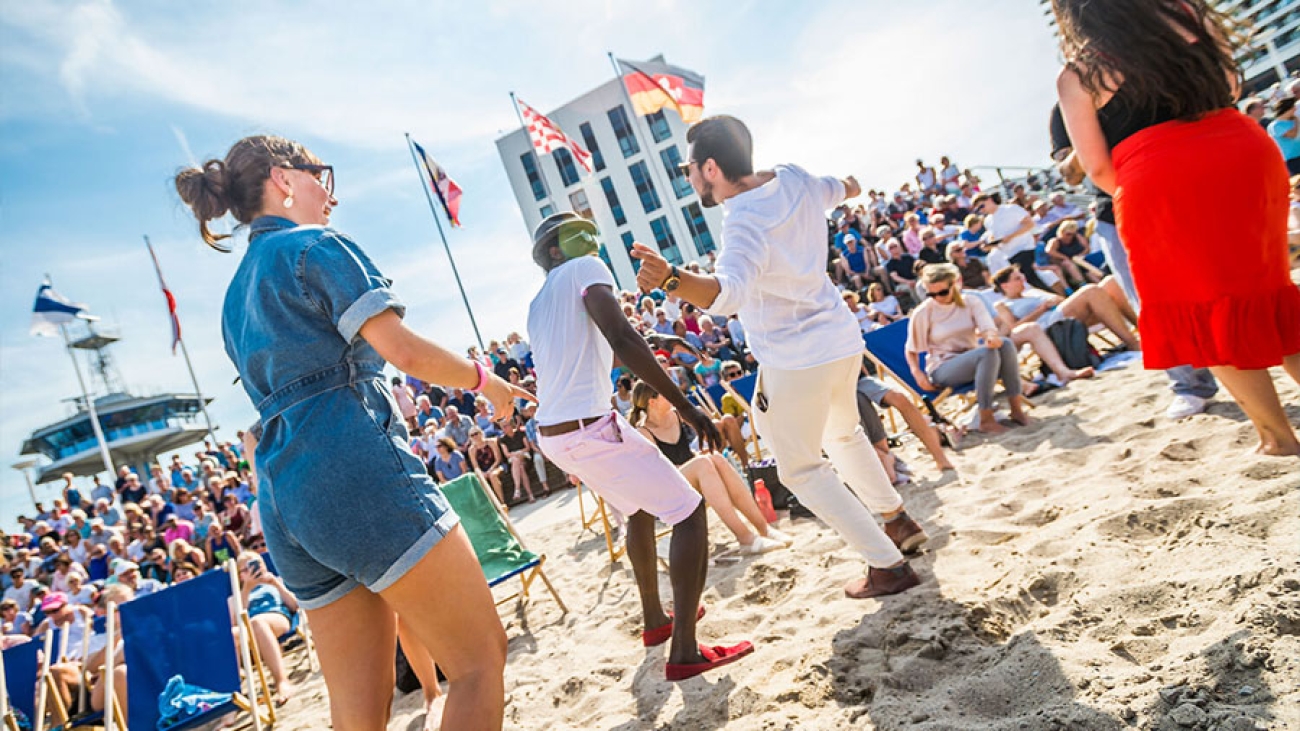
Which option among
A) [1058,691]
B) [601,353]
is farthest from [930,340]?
[1058,691]

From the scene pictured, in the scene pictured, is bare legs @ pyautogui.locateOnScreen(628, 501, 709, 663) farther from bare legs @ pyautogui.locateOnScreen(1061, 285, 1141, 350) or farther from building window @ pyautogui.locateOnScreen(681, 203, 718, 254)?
building window @ pyautogui.locateOnScreen(681, 203, 718, 254)

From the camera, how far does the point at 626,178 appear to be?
38.6m

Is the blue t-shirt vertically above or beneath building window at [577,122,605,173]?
beneath

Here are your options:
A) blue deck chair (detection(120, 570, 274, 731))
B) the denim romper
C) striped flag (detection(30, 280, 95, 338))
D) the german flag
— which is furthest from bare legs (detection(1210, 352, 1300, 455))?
striped flag (detection(30, 280, 95, 338))

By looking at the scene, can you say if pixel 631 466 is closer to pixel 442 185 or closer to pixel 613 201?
pixel 442 185

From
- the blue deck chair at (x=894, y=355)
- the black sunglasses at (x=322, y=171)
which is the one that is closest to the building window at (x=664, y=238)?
the blue deck chair at (x=894, y=355)

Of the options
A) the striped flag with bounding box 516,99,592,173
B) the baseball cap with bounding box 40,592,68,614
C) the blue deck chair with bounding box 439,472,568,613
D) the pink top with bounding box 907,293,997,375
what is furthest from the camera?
the striped flag with bounding box 516,99,592,173

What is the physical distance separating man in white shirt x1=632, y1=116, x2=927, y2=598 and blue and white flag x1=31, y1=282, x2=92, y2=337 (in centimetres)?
1551

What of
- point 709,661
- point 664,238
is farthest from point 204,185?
point 664,238

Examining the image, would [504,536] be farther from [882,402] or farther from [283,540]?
[283,540]

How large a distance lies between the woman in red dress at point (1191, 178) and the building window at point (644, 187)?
37.2m

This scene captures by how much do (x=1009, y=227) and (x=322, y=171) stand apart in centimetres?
935

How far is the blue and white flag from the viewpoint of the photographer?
504 inches

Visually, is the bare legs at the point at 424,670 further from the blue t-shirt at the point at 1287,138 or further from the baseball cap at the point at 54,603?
the blue t-shirt at the point at 1287,138
